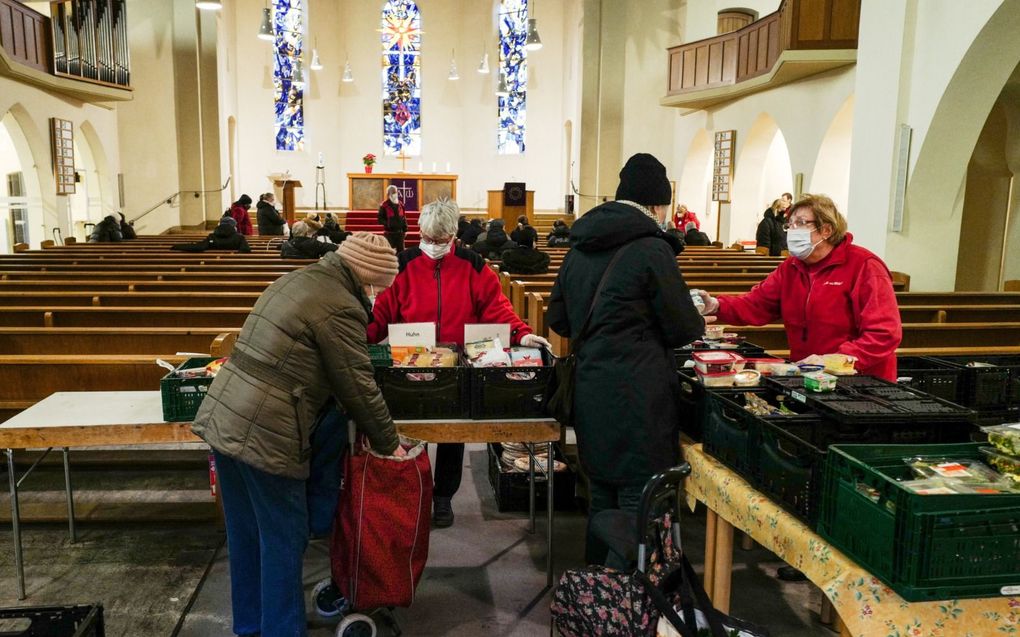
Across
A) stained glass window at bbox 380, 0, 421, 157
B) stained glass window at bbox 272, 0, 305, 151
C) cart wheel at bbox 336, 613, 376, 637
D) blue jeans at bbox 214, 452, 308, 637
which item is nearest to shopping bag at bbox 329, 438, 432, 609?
cart wheel at bbox 336, 613, 376, 637

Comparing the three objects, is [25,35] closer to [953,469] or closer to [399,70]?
[399,70]

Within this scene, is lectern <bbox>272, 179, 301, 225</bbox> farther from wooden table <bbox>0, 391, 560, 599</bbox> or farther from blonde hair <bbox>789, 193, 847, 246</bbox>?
blonde hair <bbox>789, 193, 847, 246</bbox>

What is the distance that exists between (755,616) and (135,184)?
16.6 m

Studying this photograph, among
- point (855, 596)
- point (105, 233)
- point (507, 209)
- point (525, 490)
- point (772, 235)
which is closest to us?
point (855, 596)

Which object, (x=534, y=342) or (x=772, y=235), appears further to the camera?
(x=772, y=235)

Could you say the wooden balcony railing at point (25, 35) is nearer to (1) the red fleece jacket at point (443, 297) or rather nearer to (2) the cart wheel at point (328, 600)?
(1) the red fleece jacket at point (443, 297)

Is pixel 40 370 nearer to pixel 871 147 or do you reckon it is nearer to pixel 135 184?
pixel 871 147

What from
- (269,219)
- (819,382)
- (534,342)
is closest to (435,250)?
(534,342)

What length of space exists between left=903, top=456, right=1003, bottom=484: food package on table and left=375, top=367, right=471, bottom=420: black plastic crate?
5.25 ft

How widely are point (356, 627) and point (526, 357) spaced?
1.21 m

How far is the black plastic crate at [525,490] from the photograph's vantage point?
407 centimetres

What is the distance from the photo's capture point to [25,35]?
12.1 m

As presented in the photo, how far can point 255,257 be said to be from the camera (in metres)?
9.55

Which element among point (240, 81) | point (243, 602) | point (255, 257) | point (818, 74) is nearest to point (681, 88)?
point (818, 74)
